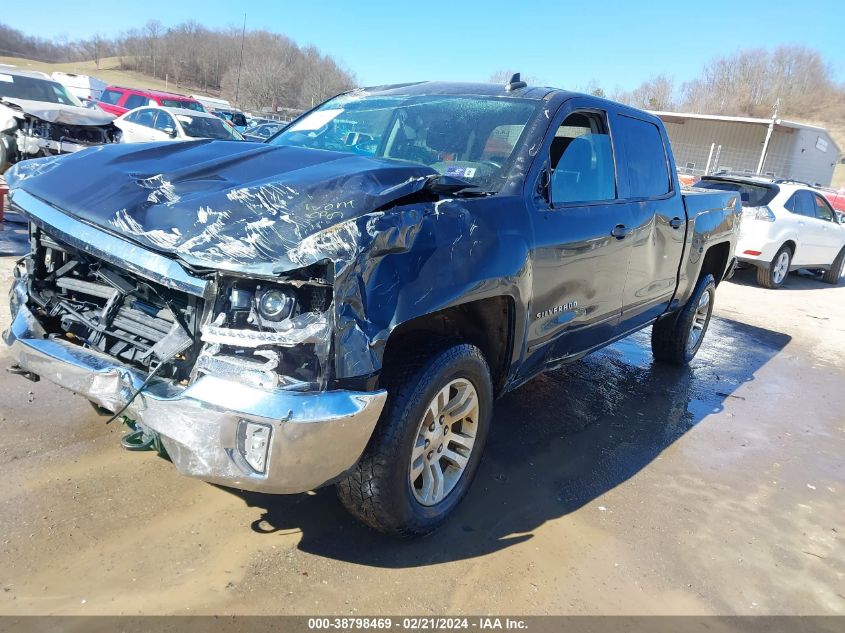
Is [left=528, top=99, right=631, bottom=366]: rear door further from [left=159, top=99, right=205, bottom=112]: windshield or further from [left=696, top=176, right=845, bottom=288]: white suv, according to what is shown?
[left=159, top=99, right=205, bottom=112]: windshield

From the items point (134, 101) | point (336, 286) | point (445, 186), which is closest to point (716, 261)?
point (445, 186)

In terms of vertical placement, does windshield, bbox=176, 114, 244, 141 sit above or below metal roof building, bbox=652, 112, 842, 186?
below

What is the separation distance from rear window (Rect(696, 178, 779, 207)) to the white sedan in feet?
30.8

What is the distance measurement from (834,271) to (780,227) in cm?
313

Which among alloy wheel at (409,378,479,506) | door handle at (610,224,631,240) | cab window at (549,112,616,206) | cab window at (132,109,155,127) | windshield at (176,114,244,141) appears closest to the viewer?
alloy wheel at (409,378,479,506)

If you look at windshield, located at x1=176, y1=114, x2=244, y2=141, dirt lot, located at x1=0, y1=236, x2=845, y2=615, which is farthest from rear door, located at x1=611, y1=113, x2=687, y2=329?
windshield, located at x1=176, y1=114, x2=244, y2=141

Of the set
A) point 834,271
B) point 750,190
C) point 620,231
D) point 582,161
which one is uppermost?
point 582,161

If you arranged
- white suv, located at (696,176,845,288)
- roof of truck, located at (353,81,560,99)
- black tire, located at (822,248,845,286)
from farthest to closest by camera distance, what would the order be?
black tire, located at (822,248,845,286)
white suv, located at (696,176,845,288)
roof of truck, located at (353,81,560,99)

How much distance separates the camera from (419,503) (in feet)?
9.06

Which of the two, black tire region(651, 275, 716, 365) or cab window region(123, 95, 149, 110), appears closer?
black tire region(651, 275, 716, 365)

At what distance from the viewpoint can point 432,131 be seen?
3580mm

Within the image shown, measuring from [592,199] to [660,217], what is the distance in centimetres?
97

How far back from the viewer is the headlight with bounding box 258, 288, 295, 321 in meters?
2.21

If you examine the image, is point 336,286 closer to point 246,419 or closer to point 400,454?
point 246,419
